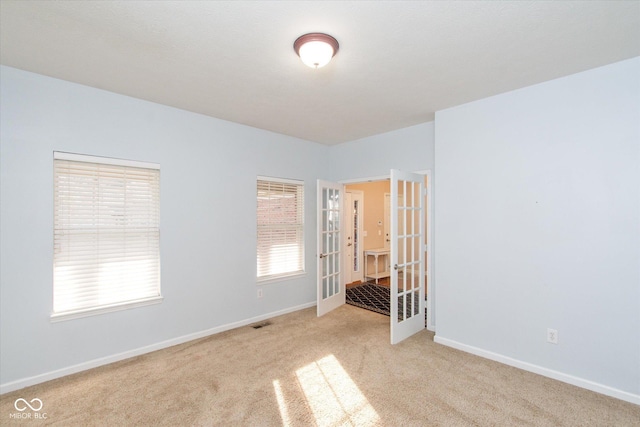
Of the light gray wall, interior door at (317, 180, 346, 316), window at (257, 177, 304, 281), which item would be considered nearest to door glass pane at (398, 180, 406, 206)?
the light gray wall

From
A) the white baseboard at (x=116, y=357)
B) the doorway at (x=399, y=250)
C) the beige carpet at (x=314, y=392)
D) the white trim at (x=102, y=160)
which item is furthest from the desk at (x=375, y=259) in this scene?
the white trim at (x=102, y=160)

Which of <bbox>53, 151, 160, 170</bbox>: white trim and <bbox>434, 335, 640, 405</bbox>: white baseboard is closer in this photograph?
<bbox>434, 335, 640, 405</bbox>: white baseboard

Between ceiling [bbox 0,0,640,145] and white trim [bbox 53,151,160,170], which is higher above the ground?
ceiling [bbox 0,0,640,145]

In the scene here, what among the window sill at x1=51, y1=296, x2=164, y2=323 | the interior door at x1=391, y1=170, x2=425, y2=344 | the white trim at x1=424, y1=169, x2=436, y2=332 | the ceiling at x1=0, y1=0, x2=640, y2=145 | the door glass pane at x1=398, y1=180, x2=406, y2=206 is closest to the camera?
the ceiling at x1=0, y1=0, x2=640, y2=145

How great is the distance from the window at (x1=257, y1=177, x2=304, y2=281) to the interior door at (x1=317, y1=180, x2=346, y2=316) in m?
0.41

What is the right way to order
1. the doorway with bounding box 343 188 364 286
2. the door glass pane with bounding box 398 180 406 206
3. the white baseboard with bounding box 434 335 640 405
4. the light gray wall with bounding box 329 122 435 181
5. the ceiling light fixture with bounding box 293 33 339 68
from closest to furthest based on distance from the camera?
the ceiling light fixture with bounding box 293 33 339 68
the white baseboard with bounding box 434 335 640 405
the door glass pane with bounding box 398 180 406 206
the light gray wall with bounding box 329 122 435 181
the doorway with bounding box 343 188 364 286

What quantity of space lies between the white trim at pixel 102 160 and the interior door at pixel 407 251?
2730mm

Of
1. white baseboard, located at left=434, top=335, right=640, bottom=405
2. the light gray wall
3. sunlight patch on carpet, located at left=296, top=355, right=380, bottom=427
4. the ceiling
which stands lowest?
sunlight patch on carpet, located at left=296, top=355, right=380, bottom=427

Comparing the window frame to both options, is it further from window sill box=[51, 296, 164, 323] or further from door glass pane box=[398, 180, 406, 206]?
door glass pane box=[398, 180, 406, 206]

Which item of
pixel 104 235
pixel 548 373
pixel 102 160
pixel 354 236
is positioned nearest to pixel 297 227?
pixel 354 236

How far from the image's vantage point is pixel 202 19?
1902 mm

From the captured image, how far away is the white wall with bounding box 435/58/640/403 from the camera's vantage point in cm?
242

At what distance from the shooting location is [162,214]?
11.0 feet

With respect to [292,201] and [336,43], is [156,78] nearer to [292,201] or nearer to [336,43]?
[336,43]
